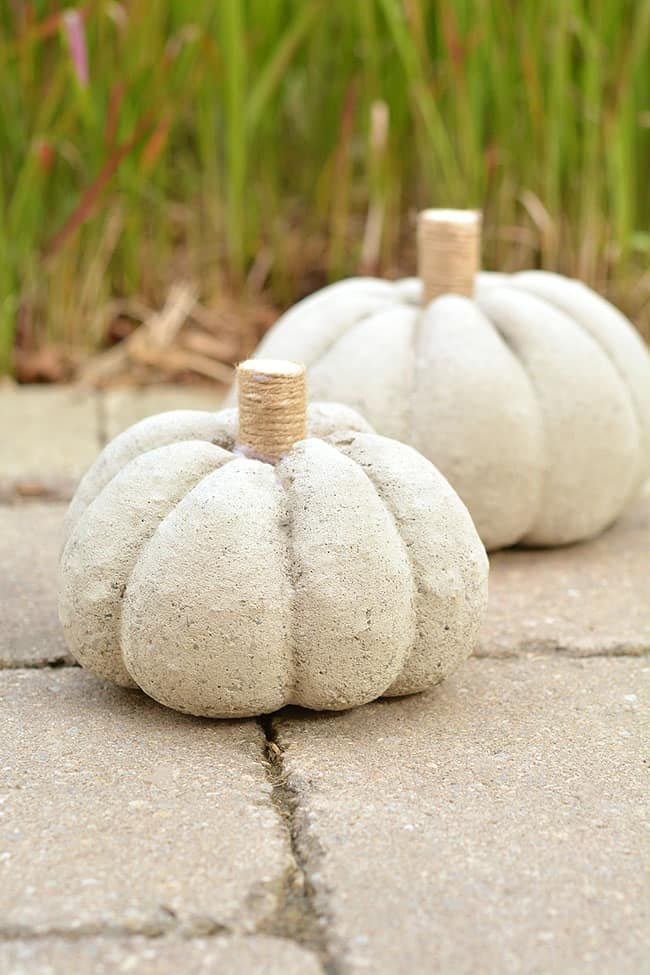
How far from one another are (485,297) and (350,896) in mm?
1493

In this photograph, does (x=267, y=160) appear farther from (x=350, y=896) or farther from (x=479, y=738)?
(x=350, y=896)

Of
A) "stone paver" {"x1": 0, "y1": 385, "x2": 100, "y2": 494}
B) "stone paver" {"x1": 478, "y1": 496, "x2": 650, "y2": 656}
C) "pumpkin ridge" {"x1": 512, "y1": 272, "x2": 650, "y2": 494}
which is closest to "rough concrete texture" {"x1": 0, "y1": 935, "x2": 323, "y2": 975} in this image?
"stone paver" {"x1": 478, "y1": 496, "x2": 650, "y2": 656}

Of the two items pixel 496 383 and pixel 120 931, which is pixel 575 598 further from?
pixel 120 931

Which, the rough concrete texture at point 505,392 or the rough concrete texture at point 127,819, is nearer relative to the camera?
the rough concrete texture at point 127,819

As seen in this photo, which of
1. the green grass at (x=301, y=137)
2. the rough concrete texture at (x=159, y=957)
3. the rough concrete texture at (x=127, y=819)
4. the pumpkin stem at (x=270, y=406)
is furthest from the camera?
the green grass at (x=301, y=137)

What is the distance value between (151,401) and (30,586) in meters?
1.27

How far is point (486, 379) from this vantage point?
2.60 meters

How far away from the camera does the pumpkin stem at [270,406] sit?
2.04 m

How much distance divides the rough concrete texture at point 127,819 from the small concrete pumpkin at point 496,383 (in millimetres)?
792

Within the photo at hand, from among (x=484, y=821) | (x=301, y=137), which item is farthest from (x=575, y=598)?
(x=301, y=137)

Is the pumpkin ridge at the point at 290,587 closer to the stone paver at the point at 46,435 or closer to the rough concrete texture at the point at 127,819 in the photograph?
the rough concrete texture at the point at 127,819

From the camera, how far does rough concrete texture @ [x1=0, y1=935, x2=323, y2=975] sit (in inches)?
56.6

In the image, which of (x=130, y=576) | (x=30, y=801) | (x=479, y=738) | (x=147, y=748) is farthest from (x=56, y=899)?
(x=479, y=738)

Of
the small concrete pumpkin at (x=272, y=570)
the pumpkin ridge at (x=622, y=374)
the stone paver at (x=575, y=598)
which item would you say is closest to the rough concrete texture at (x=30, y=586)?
the small concrete pumpkin at (x=272, y=570)
